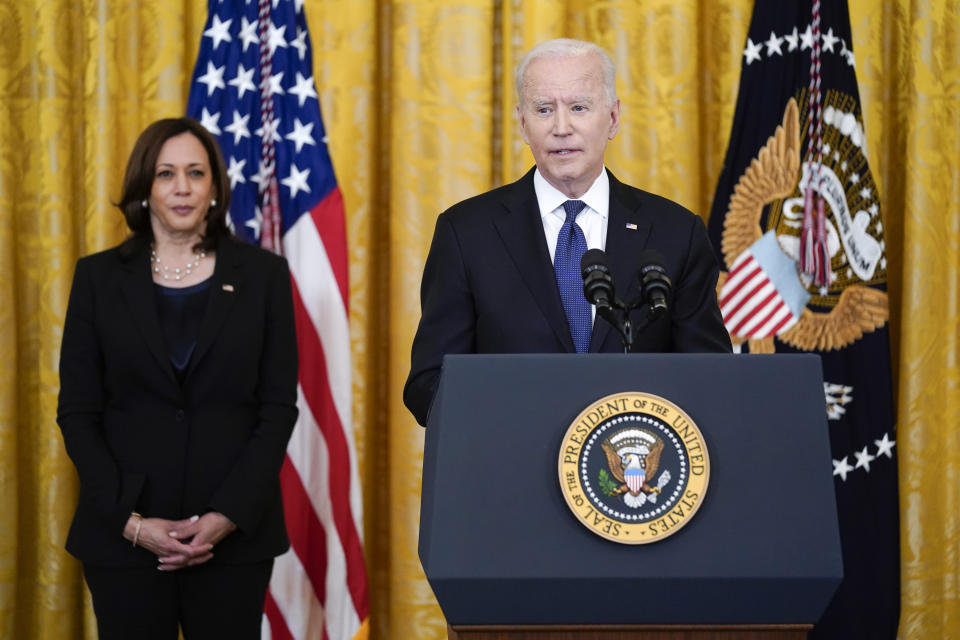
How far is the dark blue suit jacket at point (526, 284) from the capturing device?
77.6 inches

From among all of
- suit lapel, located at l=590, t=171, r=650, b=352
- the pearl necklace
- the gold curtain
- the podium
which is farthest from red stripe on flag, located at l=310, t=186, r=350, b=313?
the podium

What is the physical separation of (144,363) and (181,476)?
31 cm

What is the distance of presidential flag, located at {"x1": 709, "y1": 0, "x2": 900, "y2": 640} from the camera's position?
12.3 feet

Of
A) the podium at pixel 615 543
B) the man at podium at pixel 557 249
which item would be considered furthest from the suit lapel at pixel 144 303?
the podium at pixel 615 543

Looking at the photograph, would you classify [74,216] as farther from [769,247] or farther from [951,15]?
[951,15]

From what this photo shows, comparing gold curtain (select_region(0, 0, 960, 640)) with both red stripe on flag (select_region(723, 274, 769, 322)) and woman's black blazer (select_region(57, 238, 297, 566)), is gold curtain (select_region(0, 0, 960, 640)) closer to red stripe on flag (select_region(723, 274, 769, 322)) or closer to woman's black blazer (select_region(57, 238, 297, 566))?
red stripe on flag (select_region(723, 274, 769, 322))

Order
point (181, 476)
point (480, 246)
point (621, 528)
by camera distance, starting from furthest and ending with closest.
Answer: point (181, 476) < point (480, 246) < point (621, 528)

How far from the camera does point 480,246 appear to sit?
2.07 metres

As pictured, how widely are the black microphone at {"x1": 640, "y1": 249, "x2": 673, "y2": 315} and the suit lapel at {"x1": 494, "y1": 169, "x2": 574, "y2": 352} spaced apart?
34 centimetres

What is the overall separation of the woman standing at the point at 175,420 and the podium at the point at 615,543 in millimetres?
1411

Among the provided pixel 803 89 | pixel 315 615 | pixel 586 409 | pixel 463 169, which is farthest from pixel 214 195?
pixel 803 89

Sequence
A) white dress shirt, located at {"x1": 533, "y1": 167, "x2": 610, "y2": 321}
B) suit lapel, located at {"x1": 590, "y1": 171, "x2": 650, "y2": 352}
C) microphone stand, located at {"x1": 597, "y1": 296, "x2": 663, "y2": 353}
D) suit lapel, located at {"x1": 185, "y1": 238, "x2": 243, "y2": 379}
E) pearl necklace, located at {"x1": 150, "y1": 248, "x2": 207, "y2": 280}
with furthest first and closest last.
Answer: pearl necklace, located at {"x1": 150, "y1": 248, "x2": 207, "y2": 280} → suit lapel, located at {"x1": 185, "y1": 238, "x2": 243, "y2": 379} → white dress shirt, located at {"x1": 533, "y1": 167, "x2": 610, "y2": 321} → suit lapel, located at {"x1": 590, "y1": 171, "x2": 650, "y2": 352} → microphone stand, located at {"x1": 597, "y1": 296, "x2": 663, "y2": 353}

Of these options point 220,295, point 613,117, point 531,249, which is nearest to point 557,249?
point 531,249

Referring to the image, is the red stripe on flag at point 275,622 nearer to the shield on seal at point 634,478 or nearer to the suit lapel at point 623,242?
the suit lapel at point 623,242
